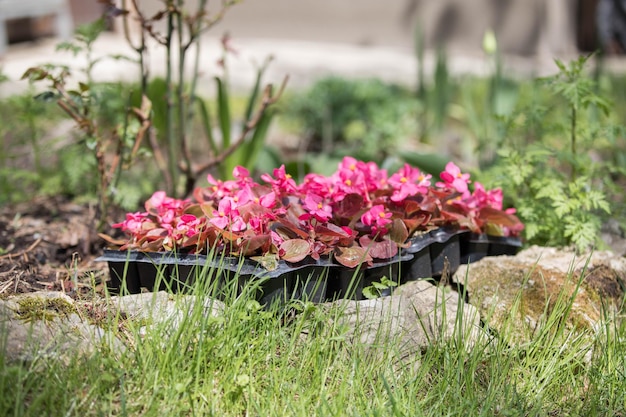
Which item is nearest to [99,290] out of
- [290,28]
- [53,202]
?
[53,202]

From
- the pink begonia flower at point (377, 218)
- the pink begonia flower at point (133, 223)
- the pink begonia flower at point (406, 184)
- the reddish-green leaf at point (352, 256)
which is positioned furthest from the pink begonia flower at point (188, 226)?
the pink begonia flower at point (406, 184)

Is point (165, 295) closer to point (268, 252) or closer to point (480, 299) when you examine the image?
point (268, 252)

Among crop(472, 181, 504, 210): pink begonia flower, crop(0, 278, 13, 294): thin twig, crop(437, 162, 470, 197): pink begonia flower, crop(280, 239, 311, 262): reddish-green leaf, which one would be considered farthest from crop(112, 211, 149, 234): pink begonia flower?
crop(472, 181, 504, 210): pink begonia flower

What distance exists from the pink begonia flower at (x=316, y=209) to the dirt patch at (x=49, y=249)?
2.46ft

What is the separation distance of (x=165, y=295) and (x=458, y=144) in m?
3.88

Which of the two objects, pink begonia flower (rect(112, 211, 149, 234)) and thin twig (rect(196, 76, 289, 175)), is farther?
thin twig (rect(196, 76, 289, 175))

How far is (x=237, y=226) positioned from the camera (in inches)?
102

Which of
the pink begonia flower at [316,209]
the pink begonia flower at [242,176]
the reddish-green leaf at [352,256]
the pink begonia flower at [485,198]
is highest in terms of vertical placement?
the pink begonia flower at [242,176]

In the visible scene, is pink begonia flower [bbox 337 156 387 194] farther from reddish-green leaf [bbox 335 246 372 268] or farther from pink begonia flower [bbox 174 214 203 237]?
pink begonia flower [bbox 174 214 203 237]

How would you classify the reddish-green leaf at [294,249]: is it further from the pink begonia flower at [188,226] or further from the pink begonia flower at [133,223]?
the pink begonia flower at [133,223]

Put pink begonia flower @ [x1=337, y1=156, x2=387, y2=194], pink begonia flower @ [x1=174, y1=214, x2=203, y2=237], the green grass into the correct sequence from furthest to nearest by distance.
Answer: pink begonia flower @ [x1=337, y1=156, x2=387, y2=194] → pink begonia flower @ [x1=174, y1=214, x2=203, y2=237] → the green grass

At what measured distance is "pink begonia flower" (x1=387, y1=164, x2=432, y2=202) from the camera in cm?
284

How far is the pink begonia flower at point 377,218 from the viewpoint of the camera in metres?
2.73

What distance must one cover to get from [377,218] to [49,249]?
4.59 feet
